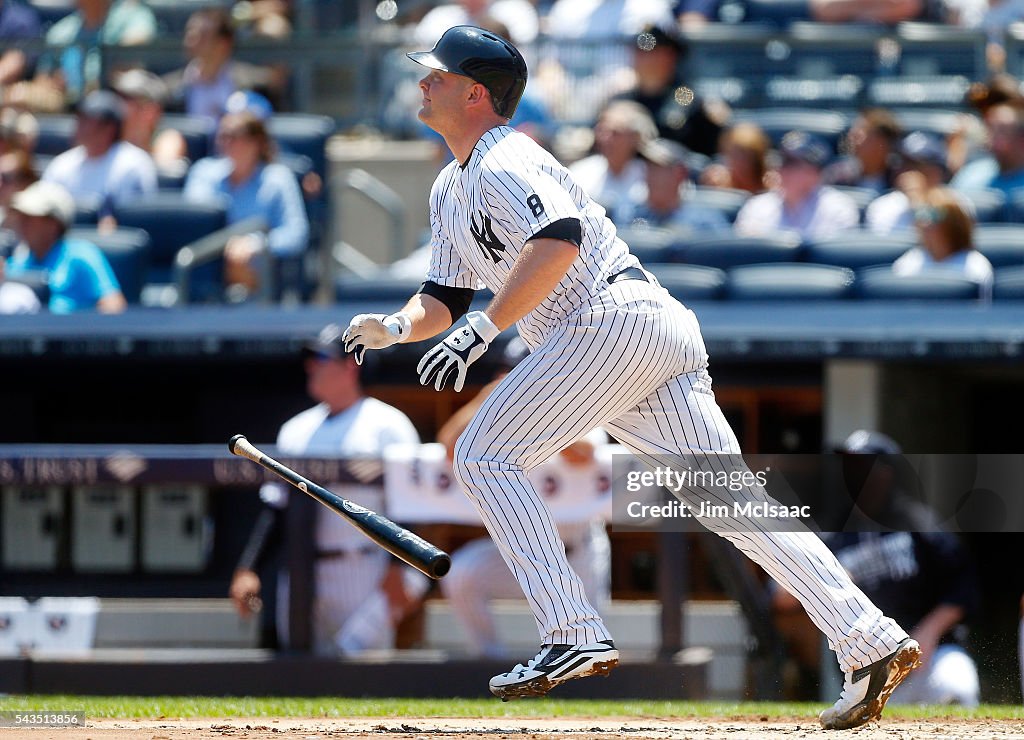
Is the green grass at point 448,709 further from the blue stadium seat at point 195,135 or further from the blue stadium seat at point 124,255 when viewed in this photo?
the blue stadium seat at point 195,135

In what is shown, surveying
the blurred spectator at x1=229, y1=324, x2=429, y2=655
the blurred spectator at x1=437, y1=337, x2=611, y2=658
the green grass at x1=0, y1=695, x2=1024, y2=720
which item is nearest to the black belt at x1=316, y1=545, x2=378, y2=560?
the blurred spectator at x1=229, y1=324, x2=429, y2=655

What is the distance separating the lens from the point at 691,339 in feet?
12.8

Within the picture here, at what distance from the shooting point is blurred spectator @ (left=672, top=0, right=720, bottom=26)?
9891mm

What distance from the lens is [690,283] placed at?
23.8 feet

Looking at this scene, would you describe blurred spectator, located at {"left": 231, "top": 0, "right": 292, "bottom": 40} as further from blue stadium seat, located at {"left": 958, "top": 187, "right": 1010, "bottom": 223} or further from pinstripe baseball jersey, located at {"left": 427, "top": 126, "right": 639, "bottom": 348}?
pinstripe baseball jersey, located at {"left": 427, "top": 126, "right": 639, "bottom": 348}

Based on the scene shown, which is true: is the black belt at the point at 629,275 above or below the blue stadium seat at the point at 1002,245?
below

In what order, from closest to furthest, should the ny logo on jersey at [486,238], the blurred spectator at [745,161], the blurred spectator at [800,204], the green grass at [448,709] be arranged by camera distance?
the ny logo on jersey at [486,238] → the green grass at [448,709] → the blurred spectator at [800,204] → the blurred spectator at [745,161]

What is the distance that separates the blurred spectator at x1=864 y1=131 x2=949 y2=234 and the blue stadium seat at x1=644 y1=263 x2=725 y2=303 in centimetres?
107

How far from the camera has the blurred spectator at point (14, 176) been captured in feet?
28.1

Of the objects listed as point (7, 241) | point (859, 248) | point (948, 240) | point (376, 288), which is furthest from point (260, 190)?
point (948, 240)

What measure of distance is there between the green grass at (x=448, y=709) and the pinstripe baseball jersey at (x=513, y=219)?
57.0 inches

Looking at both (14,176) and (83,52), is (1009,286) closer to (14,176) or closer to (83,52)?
(14,176)

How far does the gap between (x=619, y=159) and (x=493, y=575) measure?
9.48 feet

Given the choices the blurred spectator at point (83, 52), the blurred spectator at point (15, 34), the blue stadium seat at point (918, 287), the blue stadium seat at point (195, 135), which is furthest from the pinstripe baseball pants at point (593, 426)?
the blurred spectator at point (15, 34)
